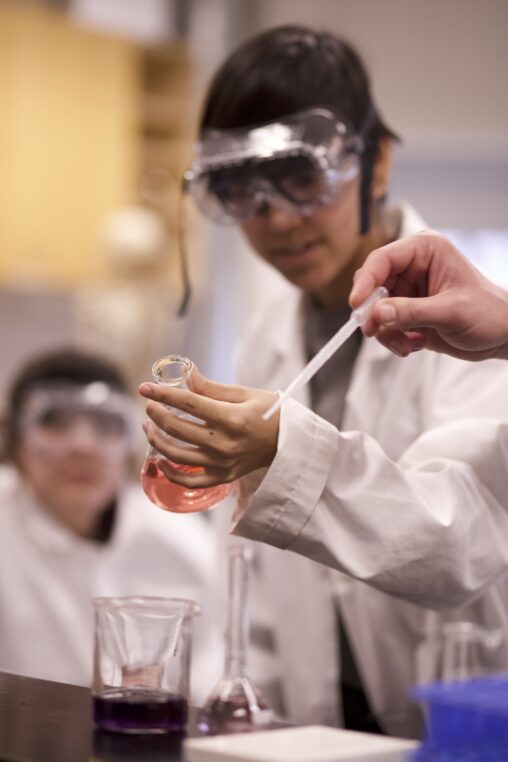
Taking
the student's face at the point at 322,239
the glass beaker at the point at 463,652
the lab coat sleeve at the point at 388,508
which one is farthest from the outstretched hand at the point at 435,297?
the glass beaker at the point at 463,652

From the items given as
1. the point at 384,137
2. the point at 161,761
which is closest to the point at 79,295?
the point at 384,137

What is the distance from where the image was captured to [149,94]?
215 inches

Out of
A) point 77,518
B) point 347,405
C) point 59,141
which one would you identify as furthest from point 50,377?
point 59,141

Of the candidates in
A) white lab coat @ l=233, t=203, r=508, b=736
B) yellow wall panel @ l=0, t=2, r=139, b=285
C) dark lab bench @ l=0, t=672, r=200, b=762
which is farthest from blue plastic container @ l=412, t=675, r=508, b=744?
yellow wall panel @ l=0, t=2, r=139, b=285

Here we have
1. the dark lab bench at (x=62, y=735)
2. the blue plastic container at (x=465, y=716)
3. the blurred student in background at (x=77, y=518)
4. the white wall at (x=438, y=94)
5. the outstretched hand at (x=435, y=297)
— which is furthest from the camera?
the white wall at (x=438, y=94)

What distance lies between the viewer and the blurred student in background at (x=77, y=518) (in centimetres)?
287

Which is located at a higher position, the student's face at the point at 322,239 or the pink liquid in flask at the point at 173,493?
the student's face at the point at 322,239

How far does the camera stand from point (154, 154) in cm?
538

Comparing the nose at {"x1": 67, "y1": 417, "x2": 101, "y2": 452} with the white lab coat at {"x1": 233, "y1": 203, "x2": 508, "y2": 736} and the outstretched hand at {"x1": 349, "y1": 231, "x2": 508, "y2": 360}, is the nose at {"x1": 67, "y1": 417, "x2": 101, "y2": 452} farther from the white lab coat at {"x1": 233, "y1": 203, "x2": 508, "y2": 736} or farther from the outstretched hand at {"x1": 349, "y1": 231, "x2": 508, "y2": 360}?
the outstretched hand at {"x1": 349, "y1": 231, "x2": 508, "y2": 360}

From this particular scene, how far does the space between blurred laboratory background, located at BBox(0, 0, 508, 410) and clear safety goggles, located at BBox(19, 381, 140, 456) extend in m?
1.78

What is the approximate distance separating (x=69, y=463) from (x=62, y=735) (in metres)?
1.86

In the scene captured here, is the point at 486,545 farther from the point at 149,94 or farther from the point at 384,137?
the point at 149,94

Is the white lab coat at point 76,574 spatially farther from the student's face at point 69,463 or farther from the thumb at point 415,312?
the thumb at point 415,312

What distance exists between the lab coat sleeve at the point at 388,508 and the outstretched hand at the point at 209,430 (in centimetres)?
3
